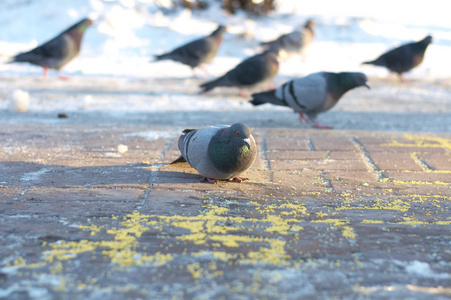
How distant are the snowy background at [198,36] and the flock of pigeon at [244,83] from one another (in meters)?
0.32

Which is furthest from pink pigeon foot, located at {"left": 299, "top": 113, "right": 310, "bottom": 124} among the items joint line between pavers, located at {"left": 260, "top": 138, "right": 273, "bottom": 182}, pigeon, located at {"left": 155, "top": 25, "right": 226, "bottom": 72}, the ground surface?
pigeon, located at {"left": 155, "top": 25, "right": 226, "bottom": 72}

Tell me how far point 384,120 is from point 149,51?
6492 millimetres

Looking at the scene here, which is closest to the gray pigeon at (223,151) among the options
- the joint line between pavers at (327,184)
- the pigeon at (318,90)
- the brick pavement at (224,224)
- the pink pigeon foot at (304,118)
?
the brick pavement at (224,224)

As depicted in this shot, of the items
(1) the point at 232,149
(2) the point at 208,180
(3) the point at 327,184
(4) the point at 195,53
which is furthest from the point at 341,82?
(4) the point at 195,53

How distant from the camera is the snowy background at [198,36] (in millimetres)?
7395

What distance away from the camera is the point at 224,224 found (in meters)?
2.82

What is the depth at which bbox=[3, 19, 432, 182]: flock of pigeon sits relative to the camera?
11.0 ft

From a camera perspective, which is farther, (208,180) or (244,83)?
(244,83)

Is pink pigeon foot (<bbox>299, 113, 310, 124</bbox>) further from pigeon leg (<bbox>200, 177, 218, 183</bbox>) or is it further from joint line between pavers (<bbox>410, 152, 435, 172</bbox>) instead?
pigeon leg (<bbox>200, 177, 218, 183</bbox>)

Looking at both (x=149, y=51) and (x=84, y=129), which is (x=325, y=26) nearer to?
(x=149, y=51)

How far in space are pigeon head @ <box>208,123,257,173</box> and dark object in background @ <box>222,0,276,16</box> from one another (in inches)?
435

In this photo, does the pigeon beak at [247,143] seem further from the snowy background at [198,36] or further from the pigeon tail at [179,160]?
the snowy background at [198,36]

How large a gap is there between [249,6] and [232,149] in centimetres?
1122

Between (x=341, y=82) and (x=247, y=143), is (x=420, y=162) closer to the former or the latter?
(x=247, y=143)
